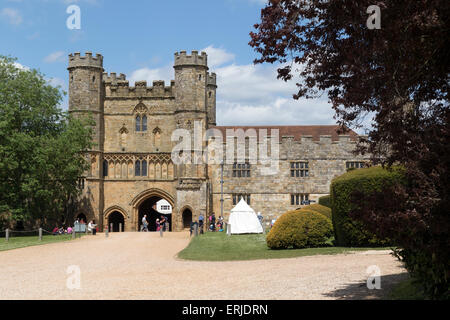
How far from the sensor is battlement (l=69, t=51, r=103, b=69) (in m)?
38.4

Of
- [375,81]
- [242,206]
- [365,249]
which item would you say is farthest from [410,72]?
[242,206]

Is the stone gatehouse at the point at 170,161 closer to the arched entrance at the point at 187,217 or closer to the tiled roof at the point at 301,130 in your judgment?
the arched entrance at the point at 187,217

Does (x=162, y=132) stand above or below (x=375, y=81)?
above

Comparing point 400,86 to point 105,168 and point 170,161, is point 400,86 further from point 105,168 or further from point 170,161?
point 105,168

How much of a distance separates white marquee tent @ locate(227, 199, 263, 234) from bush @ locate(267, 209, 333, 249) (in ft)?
35.4

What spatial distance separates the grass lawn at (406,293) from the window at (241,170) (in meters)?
30.2

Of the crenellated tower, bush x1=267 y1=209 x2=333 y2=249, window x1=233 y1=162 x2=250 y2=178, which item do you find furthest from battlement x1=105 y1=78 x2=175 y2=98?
bush x1=267 y1=209 x2=333 y2=249

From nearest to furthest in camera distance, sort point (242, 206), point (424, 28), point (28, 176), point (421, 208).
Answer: point (424, 28) < point (421, 208) < point (242, 206) < point (28, 176)

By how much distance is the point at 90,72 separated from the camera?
38.5m

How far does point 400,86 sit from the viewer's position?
614 centimetres

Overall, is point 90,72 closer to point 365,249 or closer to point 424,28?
point 365,249

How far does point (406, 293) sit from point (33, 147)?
27.2m

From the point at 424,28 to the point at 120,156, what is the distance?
3562cm

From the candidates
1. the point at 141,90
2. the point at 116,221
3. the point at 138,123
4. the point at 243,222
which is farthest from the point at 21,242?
the point at 141,90
